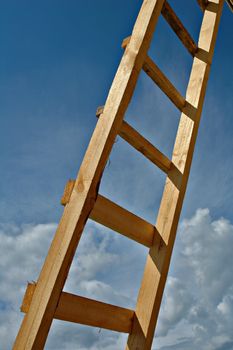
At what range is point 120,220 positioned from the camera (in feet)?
3.94

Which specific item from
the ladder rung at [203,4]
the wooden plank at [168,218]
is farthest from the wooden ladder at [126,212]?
the ladder rung at [203,4]

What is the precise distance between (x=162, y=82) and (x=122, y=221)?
0.65 metres

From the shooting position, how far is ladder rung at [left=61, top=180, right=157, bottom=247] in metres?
1.10

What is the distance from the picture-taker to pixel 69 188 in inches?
42.3

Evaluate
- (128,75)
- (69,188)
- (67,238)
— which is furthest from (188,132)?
(67,238)

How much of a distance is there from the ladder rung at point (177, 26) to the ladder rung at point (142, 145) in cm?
68

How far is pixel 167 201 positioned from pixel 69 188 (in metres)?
0.52

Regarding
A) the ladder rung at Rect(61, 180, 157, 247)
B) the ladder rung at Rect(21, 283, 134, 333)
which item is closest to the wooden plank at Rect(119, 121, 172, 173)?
the ladder rung at Rect(61, 180, 157, 247)

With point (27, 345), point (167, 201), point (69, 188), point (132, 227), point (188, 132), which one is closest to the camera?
point (27, 345)

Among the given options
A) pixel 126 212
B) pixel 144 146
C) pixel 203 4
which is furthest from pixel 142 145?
pixel 203 4

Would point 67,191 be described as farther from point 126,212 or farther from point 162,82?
point 162,82

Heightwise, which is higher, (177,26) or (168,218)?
(177,26)

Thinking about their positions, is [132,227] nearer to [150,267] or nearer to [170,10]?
[150,267]

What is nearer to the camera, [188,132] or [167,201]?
[167,201]
